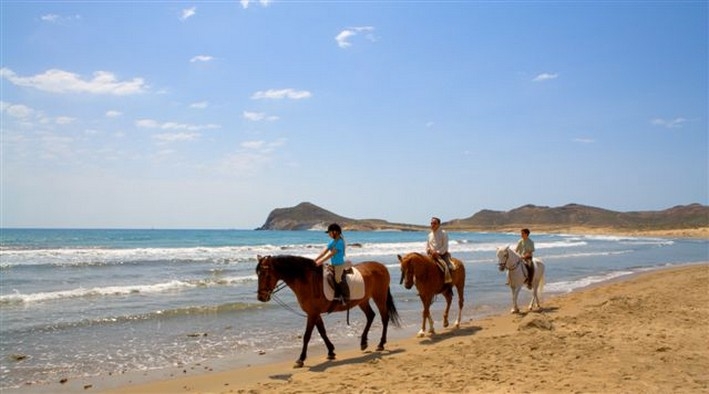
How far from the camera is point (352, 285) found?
8.77 m

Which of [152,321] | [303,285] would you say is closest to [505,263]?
[303,285]

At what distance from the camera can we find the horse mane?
8.20 meters

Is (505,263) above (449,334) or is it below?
above

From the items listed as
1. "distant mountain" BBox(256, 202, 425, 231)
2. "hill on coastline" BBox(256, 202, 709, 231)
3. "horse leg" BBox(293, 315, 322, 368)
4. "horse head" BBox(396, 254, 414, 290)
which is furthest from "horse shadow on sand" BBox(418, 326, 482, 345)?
"distant mountain" BBox(256, 202, 425, 231)

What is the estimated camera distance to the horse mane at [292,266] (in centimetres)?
820

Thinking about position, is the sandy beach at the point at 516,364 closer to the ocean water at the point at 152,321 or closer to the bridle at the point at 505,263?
the ocean water at the point at 152,321

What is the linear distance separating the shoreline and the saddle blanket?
105 cm

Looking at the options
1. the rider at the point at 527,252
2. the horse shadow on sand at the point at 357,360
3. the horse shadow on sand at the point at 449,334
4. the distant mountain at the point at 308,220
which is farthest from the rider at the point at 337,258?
the distant mountain at the point at 308,220

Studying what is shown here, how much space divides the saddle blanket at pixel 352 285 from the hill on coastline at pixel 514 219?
137m

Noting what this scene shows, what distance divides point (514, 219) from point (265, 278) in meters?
193

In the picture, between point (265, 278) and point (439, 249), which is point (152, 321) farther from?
point (439, 249)

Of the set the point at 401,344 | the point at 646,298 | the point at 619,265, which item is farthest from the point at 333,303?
the point at 619,265

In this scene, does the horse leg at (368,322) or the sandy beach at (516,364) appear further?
the horse leg at (368,322)

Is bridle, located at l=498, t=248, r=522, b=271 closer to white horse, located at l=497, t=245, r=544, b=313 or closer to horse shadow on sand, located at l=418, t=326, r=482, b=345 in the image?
white horse, located at l=497, t=245, r=544, b=313
